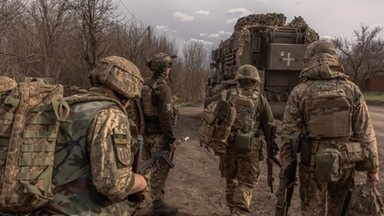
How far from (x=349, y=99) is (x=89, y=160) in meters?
2.50

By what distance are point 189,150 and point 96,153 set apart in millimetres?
6590

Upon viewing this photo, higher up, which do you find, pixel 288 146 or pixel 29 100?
pixel 29 100

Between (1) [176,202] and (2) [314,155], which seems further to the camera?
(1) [176,202]

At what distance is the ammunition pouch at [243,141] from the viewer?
4.11 m

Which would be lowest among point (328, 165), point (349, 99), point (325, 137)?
point (328, 165)

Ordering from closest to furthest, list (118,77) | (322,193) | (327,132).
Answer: (118,77)
(327,132)
(322,193)

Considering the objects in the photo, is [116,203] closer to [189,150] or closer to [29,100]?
[29,100]

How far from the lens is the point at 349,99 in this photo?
3291mm

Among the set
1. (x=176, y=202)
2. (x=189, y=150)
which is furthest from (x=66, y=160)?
(x=189, y=150)

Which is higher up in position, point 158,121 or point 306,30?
point 306,30

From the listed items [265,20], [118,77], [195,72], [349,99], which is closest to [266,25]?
[265,20]

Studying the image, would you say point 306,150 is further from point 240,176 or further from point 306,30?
point 306,30

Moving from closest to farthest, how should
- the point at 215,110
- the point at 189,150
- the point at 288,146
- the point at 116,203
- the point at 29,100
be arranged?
1. the point at 29,100
2. the point at 116,203
3. the point at 288,146
4. the point at 215,110
5. the point at 189,150

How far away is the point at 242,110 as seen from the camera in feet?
13.8
